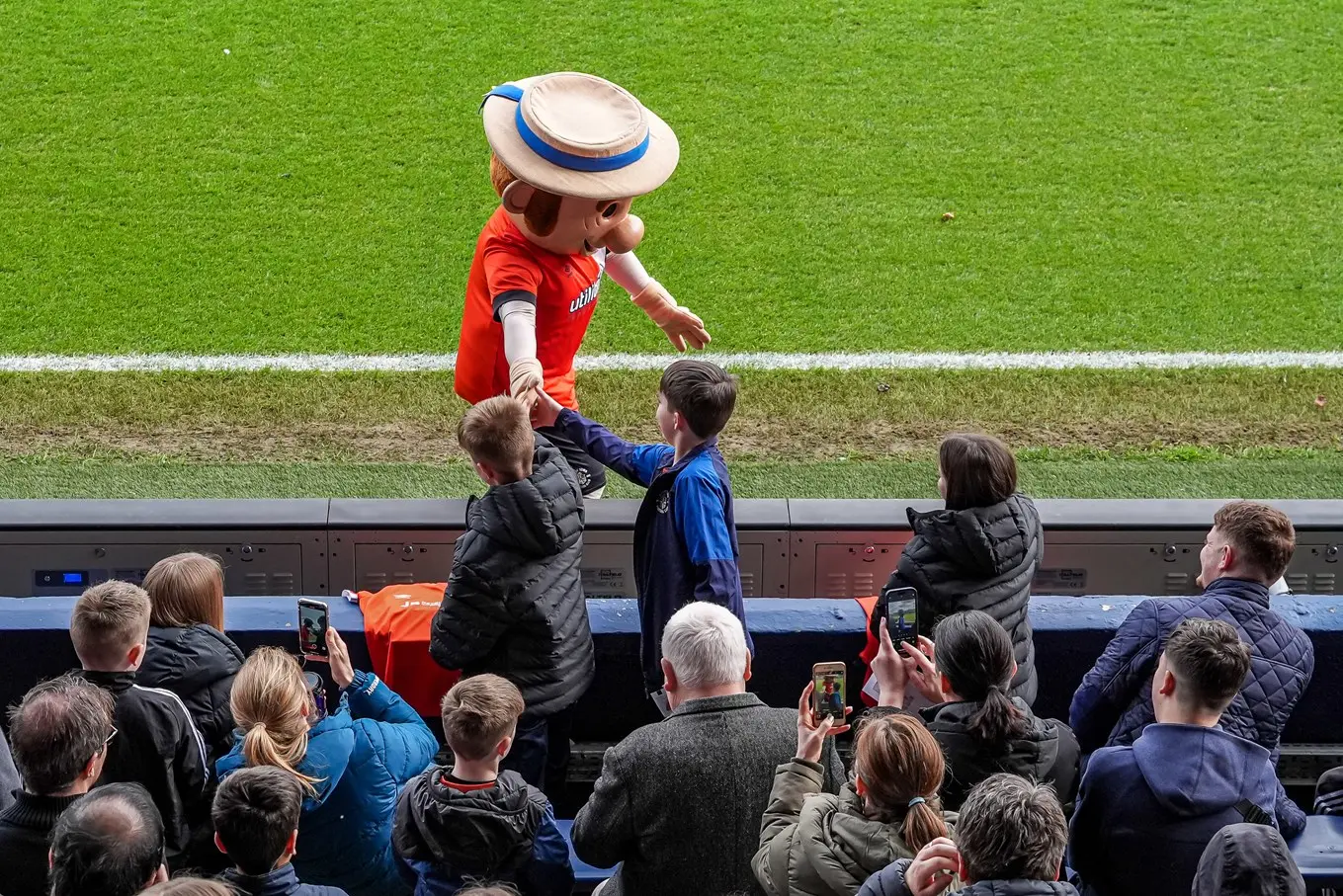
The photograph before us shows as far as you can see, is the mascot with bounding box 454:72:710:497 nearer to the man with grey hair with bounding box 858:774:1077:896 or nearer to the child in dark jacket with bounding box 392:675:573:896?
the child in dark jacket with bounding box 392:675:573:896

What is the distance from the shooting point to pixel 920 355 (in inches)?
299

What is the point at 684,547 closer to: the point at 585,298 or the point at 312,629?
the point at 312,629

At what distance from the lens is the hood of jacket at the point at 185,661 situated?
3.58 m

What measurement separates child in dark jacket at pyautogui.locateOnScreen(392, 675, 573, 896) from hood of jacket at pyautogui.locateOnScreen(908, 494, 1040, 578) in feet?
4.25

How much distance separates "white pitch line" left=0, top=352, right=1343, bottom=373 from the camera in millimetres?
7414

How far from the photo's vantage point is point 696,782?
3.11 m

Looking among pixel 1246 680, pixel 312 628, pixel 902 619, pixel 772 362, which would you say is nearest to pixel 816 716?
pixel 902 619

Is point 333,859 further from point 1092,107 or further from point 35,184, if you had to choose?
point 1092,107

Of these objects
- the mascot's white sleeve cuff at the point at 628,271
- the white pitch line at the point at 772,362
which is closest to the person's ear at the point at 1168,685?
the mascot's white sleeve cuff at the point at 628,271

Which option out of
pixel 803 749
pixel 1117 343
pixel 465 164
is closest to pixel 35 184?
pixel 465 164

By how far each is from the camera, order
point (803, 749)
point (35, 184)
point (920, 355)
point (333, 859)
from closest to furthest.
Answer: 1. point (803, 749)
2. point (333, 859)
3. point (920, 355)
4. point (35, 184)

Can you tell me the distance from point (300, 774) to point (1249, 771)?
198 cm

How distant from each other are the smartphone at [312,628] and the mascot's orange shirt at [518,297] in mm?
1529

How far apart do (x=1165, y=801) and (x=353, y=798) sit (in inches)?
68.3
